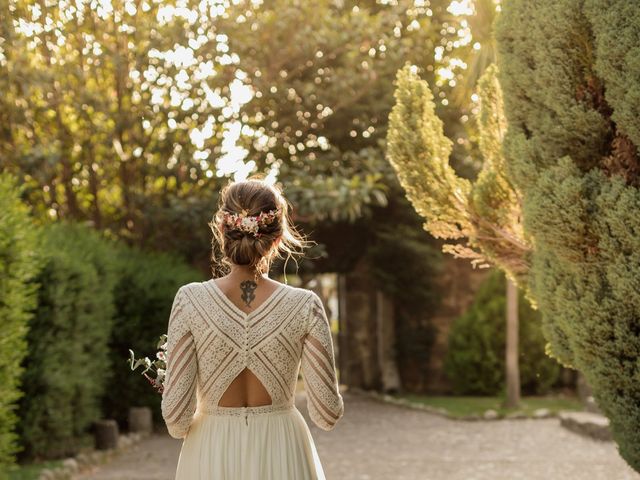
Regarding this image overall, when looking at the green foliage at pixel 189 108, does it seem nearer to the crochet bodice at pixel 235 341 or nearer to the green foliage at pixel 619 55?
the green foliage at pixel 619 55

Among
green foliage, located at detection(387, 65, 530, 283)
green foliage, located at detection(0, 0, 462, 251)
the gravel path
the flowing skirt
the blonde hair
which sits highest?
green foliage, located at detection(0, 0, 462, 251)

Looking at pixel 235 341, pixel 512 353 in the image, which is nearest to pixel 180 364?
pixel 235 341

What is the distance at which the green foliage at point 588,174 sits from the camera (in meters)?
5.44

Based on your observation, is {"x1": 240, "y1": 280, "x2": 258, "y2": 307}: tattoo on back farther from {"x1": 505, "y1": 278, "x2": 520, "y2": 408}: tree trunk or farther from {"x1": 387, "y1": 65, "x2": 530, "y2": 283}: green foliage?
{"x1": 505, "y1": 278, "x2": 520, "y2": 408}: tree trunk

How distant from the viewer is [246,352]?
3.53 m

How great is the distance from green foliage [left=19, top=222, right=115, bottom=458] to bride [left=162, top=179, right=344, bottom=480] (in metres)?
5.41

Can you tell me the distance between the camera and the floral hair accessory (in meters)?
3.46

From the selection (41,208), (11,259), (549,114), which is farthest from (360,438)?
(549,114)

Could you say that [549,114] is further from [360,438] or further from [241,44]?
[241,44]

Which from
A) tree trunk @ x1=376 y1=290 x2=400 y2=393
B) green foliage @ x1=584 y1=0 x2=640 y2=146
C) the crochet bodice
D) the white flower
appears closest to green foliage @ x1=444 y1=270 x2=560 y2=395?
tree trunk @ x1=376 y1=290 x2=400 y2=393

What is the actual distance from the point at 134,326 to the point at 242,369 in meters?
9.47

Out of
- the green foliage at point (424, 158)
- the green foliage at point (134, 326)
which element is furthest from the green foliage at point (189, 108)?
the green foliage at point (424, 158)

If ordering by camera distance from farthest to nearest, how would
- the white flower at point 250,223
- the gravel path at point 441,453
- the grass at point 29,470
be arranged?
the gravel path at point 441,453
the grass at point 29,470
the white flower at point 250,223

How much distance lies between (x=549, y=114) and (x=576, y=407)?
10602mm
